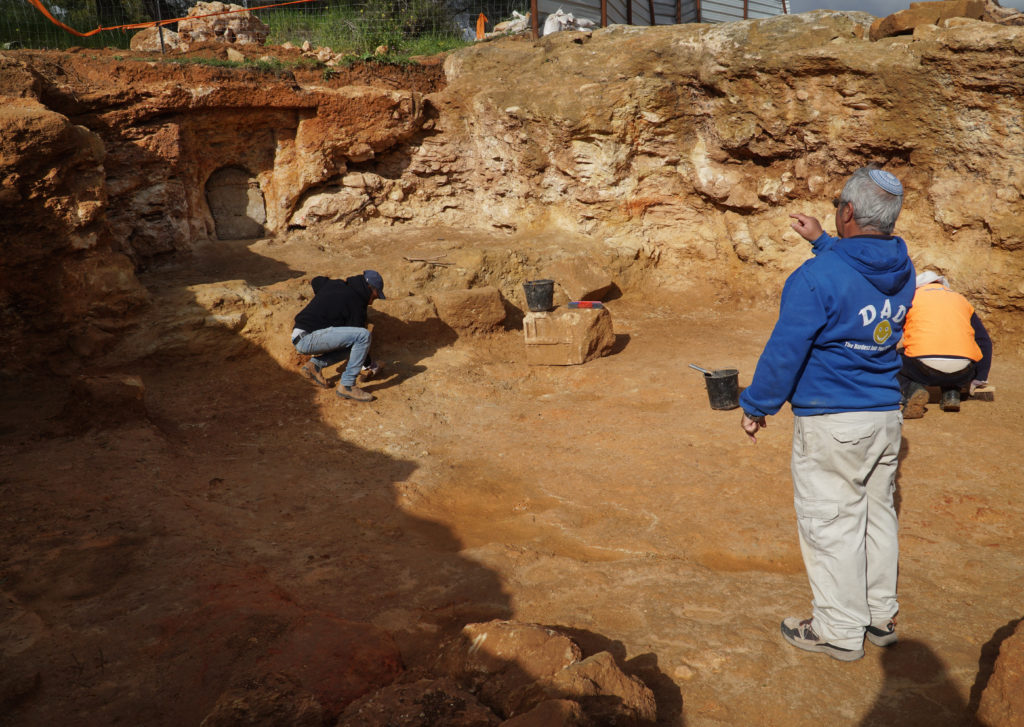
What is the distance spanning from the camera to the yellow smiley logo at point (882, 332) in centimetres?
262

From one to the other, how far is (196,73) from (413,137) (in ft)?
10.0

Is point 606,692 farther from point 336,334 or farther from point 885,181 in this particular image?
point 336,334

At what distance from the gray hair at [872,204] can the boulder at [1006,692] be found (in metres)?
1.51

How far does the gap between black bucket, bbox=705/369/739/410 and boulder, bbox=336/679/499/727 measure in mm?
4120

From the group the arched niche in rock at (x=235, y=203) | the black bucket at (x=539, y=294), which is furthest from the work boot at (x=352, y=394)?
the arched niche in rock at (x=235, y=203)

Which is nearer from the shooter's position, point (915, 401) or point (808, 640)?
point (808, 640)

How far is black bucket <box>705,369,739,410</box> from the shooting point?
226 inches

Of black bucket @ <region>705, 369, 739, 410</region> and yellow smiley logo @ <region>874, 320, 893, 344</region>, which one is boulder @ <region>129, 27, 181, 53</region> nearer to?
black bucket @ <region>705, 369, 739, 410</region>

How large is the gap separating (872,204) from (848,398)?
2.46ft

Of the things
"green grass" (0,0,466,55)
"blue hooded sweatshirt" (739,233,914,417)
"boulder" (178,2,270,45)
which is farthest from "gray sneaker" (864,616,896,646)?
"boulder" (178,2,270,45)

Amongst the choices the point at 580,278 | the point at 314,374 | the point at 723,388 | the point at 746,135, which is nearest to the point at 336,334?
the point at 314,374

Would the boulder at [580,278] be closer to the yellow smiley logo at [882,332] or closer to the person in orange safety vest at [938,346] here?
the person in orange safety vest at [938,346]

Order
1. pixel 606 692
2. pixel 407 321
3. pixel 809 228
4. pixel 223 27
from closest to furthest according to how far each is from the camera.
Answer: pixel 606 692, pixel 809 228, pixel 407 321, pixel 223 27

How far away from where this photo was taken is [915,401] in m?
5.54
